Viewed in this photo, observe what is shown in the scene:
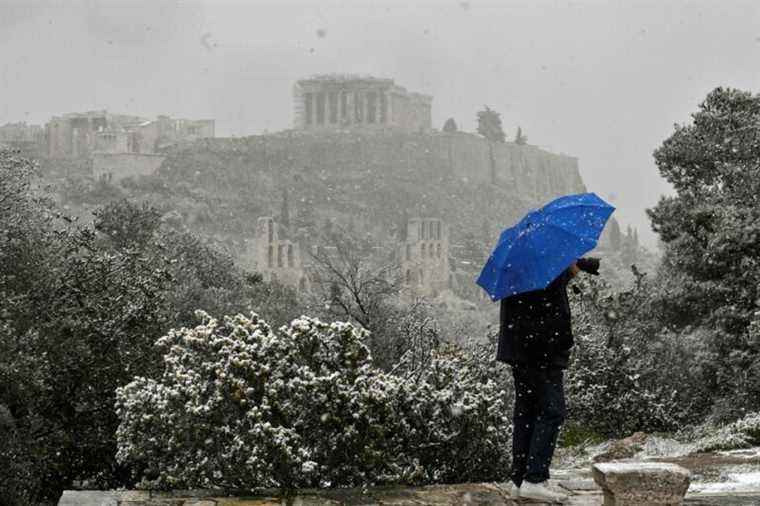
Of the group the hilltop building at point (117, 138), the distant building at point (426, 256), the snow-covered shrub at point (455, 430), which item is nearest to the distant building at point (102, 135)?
the hilltop building at point (117, 138)

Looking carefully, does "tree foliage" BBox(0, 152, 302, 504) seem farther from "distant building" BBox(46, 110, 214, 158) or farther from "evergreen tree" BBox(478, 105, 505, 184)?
"evergreen tree" BBox(478, 105, 505, 184)

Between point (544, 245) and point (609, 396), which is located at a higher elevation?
point (544, 245)

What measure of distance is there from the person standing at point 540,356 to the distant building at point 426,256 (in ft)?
257

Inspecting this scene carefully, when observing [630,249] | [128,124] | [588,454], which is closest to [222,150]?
[128,124]

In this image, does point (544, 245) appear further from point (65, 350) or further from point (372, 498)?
point (65, 350)

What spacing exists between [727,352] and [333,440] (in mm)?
10607

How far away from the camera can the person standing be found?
577 centimetres

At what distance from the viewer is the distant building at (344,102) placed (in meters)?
123

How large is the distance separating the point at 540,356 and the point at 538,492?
826 mm

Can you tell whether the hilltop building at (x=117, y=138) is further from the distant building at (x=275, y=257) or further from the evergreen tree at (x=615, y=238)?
the evergreen tree at (x=615, y=238)

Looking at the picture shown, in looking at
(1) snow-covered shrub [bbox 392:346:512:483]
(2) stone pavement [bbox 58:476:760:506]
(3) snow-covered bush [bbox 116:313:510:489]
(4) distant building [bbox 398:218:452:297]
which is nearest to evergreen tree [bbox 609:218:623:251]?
(4) distant building [bbox 398:218:452:297]

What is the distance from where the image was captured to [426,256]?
8669cm

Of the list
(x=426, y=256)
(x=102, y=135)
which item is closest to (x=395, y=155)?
(x=102, y=135)

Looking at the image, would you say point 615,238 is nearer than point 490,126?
Yes
